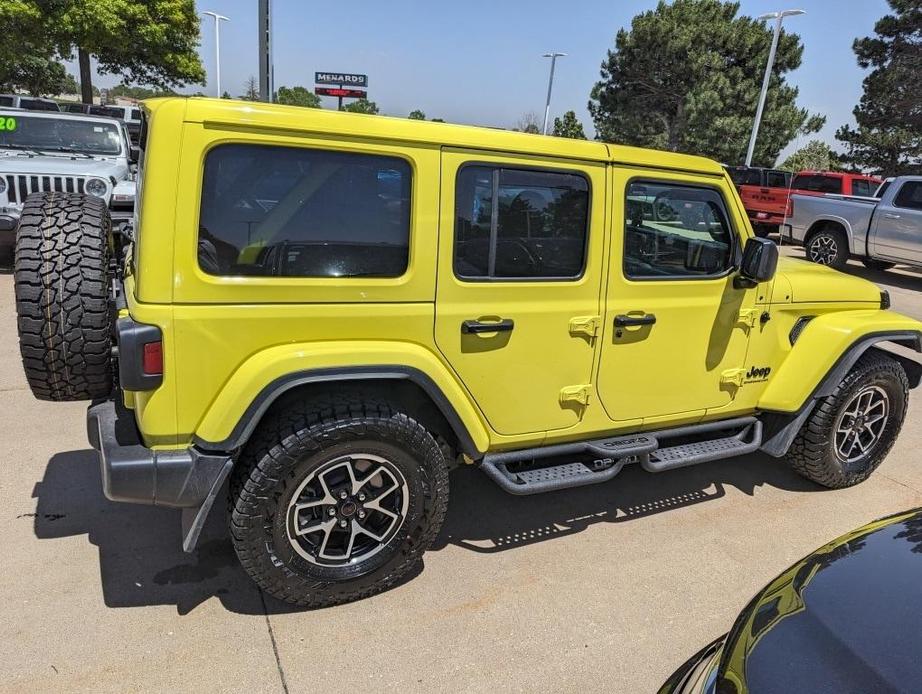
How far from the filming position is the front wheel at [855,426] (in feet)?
12.2

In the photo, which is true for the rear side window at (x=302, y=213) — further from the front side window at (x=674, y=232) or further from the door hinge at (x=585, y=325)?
the front side window at (x=674, y=232)

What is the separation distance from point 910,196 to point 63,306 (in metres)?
12.6

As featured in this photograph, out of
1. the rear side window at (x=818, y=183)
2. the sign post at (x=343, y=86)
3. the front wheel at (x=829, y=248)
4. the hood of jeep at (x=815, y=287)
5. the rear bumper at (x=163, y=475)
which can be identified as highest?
the sign post at (x=343, y=86)

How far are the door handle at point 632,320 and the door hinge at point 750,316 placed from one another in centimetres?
62

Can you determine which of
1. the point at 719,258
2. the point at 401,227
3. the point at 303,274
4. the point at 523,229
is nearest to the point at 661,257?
the point at 719,258

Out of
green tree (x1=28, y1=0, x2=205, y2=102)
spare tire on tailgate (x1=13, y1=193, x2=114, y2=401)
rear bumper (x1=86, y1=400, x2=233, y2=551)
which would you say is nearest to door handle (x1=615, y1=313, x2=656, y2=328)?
rear bumper (x1=86, y1=400, x2=233, y2=551)

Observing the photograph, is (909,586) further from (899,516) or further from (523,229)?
(523,229)

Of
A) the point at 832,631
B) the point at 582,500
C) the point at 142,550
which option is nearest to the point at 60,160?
the point at 142,550

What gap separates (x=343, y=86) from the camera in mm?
24750

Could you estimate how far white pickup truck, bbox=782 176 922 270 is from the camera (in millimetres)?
10844

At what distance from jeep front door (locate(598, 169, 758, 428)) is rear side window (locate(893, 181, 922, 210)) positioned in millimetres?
9816

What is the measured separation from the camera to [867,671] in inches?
59.3

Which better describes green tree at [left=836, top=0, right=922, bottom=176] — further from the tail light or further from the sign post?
the tail light

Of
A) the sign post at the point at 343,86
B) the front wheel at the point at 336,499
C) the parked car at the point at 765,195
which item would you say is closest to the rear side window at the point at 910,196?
the parked car at the point at 765,195
